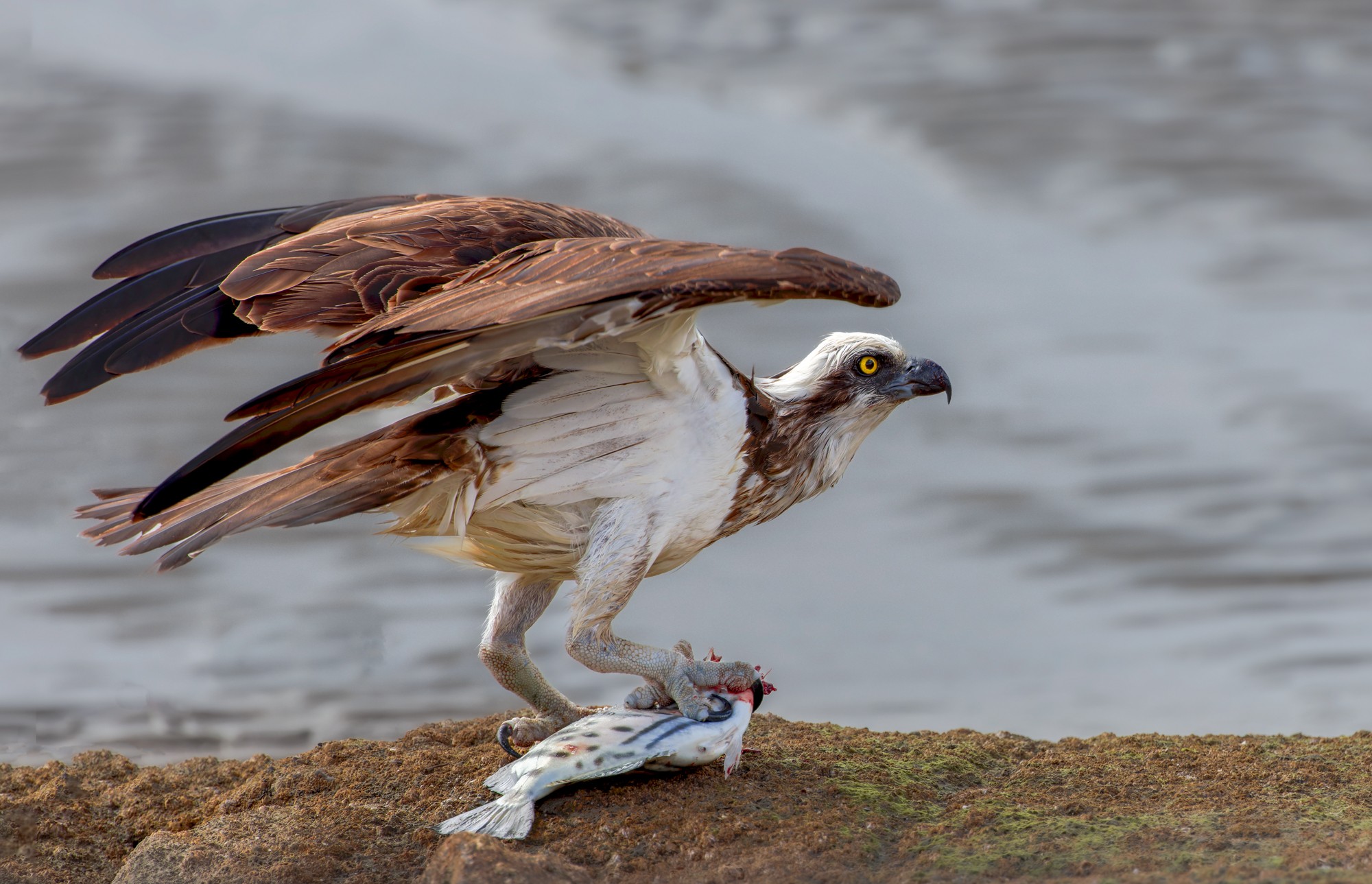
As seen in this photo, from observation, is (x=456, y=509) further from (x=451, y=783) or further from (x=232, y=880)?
(x=232, y=880)

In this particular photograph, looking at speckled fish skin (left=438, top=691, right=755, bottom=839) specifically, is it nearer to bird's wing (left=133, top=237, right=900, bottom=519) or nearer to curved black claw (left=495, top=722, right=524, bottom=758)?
curved black claw (left=495, top=722, right=524, bottom=758)

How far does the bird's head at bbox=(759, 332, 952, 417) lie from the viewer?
4922 millimetres

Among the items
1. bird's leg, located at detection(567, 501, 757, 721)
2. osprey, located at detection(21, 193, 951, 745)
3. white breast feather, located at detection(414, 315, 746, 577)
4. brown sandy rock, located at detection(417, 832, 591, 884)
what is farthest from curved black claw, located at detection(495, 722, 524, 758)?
brown sandy rock, located at detection(417, 832, 591, 884)

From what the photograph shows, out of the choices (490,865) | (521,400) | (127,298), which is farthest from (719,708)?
(127,298)

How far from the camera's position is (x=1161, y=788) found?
4.57m

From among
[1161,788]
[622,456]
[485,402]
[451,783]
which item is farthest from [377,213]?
[1161,788]

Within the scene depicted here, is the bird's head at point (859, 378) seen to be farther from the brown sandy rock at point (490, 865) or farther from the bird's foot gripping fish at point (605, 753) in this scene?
the brown sandy rock at point (490, 865)

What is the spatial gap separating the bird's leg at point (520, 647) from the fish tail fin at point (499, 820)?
643mm

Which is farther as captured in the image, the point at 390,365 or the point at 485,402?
the point at 485,402

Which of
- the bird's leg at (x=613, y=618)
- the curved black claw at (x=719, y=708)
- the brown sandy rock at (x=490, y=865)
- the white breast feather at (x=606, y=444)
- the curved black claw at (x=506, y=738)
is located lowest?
the brown sandy rock at (x=490, y=865)

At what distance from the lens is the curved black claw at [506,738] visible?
482cm

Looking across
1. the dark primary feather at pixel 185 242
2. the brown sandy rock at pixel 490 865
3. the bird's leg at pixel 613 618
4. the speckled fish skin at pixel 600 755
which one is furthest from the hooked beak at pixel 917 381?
the dark primary feather at pixel 185 242

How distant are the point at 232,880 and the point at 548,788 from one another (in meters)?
0.97

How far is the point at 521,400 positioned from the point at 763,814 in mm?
1546
